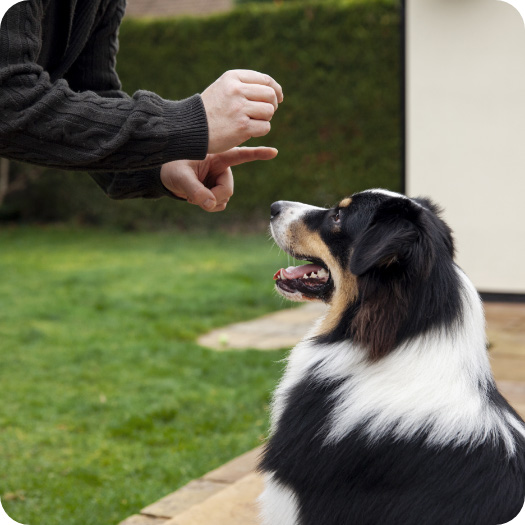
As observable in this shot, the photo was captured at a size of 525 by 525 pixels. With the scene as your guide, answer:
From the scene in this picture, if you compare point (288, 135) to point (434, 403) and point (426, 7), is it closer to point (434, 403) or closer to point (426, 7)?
point (426, 7)

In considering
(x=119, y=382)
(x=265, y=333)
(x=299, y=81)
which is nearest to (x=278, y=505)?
(x=119, y=382)

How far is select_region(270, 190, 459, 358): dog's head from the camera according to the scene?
2006 millimetres

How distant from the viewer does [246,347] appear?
5.61 metres

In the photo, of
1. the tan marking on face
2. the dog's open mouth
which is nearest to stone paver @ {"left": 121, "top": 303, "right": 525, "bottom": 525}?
the dog's open mouth

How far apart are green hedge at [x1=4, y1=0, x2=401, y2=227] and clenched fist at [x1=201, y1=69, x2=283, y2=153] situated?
8.61 m

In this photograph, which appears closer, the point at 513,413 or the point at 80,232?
the point at 513,413

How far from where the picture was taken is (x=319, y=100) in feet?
35.3

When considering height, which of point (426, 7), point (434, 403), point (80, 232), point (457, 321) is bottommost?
point (80, 232)

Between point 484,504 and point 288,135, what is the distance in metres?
9.51

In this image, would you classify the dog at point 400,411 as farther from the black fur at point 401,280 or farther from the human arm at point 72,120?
the human arm at point 72,120

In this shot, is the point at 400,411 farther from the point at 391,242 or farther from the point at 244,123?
the point at 244,123

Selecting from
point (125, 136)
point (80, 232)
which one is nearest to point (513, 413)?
point (125, 136)

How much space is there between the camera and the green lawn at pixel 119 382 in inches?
134

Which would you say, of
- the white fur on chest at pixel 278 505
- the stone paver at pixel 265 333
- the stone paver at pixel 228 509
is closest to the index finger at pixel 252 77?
the white fur on chest at pixel 278 505
